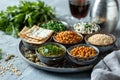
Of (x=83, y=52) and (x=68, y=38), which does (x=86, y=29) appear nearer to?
(x=68, y=38)

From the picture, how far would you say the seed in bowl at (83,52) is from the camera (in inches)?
52.7

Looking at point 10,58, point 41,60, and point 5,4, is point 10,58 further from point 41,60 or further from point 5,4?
point 5,4

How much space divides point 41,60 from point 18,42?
300 mm

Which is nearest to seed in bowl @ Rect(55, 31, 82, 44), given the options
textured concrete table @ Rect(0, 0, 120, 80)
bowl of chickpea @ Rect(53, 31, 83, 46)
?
bowl of chickpea @ Rect(53, 31, 83, 46)

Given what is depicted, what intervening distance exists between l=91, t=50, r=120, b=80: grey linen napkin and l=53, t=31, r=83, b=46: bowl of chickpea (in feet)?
0.63

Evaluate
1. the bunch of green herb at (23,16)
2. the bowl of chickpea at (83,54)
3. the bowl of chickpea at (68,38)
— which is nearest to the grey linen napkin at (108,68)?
the bowl of chickpea at (83,54)

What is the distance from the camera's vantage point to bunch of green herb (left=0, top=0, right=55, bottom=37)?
1.72 m

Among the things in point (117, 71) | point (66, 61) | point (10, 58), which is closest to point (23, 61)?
point (10, 58)

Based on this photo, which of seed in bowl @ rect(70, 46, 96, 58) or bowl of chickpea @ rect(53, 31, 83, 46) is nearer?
seed in bowl @ rect(70, 46, 96, 58)

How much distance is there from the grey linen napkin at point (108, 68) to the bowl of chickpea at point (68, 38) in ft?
0.63

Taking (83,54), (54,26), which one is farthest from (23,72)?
(54,26)

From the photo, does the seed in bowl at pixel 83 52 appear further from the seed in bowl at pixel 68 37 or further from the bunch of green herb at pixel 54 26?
the bunch of green herb at pixel 54 26

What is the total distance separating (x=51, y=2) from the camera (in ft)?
7.09

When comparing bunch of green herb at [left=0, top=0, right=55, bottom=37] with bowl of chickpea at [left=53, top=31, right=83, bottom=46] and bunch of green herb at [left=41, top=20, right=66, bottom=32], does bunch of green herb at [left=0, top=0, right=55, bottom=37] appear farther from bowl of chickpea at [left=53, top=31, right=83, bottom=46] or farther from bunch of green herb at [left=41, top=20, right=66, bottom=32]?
bowl of chickpea at [left=53, top=31, right=83, bottom=46]
